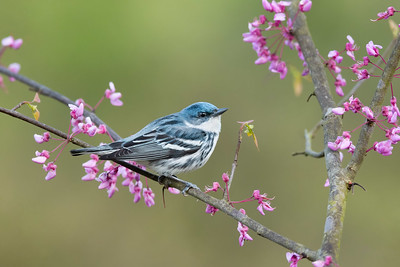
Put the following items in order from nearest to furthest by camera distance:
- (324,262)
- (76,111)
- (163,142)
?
(324,262), (76,111), (163,142)

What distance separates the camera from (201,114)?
3963 mm

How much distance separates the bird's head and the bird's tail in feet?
→ 3.30

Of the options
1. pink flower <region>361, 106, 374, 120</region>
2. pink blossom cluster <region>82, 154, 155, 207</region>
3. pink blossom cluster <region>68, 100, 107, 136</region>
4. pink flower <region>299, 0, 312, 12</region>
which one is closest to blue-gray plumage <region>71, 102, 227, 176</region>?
pink blossom cluster <region>82, 154, 155, 207</region>

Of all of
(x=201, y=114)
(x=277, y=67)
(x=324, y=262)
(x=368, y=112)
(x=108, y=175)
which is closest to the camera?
(x=324, y=262)

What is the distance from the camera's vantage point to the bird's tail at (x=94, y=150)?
2.76 m

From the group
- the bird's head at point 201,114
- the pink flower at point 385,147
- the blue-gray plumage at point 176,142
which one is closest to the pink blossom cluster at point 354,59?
the pink flower at point 385,147

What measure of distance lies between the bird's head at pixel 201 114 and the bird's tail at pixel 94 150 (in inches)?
39.7

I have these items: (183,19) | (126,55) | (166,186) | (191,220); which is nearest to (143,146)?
(166,186)

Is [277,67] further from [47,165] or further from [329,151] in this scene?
[47,165]

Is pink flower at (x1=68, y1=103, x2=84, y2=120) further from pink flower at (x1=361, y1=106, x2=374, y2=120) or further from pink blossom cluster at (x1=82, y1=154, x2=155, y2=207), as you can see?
pink flower at (x1=361, y1=106, x2=374, y2=120)

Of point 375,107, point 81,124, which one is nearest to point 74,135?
point 81,124

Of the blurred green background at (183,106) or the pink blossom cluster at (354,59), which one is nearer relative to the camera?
the pink blossom cluster at (354,59)

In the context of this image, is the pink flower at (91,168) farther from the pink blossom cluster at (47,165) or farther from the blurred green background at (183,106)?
the blurred green background at (183,106)

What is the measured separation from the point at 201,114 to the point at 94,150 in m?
1.33
